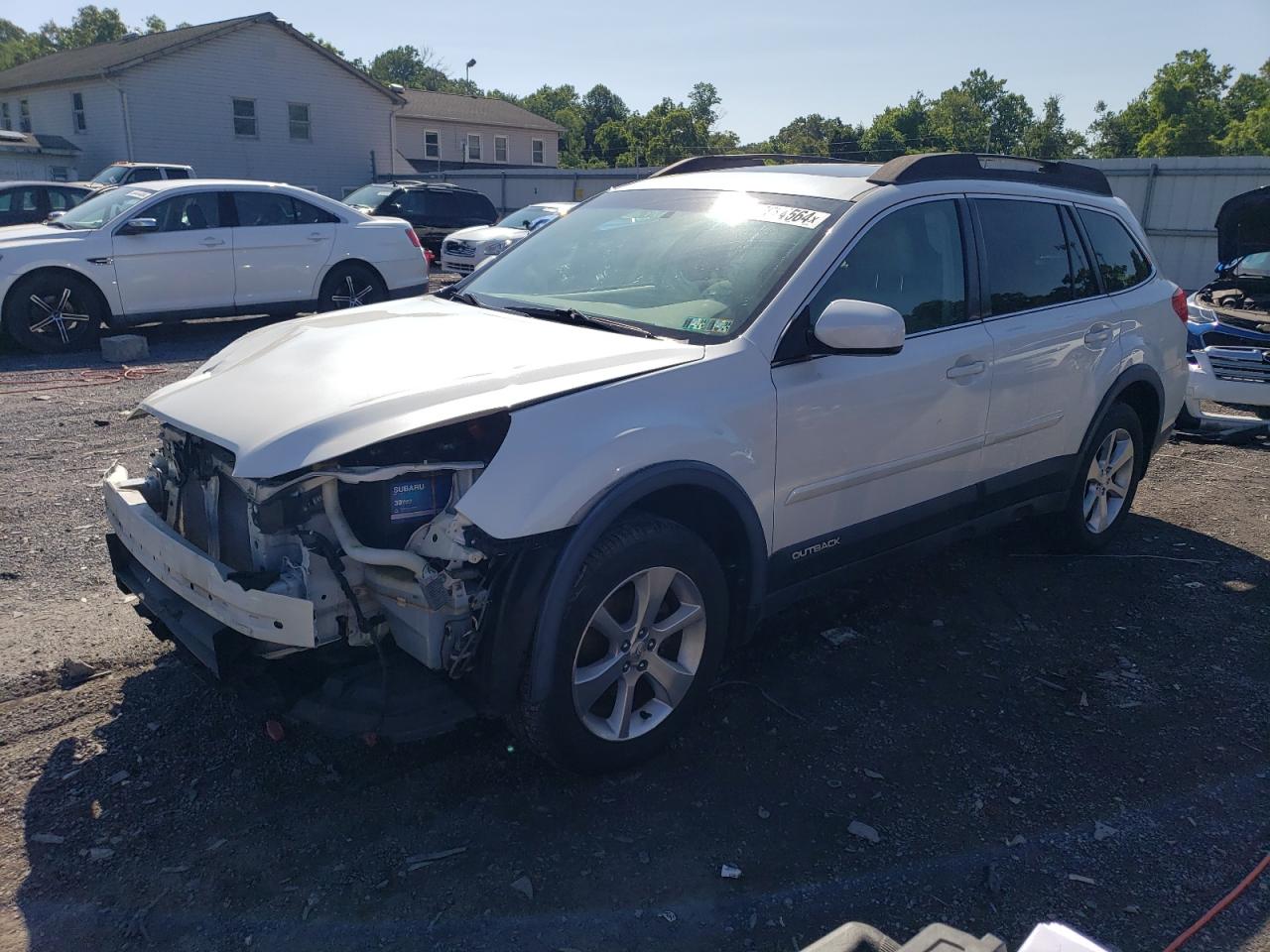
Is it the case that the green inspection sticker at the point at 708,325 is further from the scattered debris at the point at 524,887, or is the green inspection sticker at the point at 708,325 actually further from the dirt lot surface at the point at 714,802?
the scattered debris at the point at 524,887

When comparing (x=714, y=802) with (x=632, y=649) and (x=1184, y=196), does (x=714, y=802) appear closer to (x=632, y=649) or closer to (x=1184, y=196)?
(x=632, y=649)

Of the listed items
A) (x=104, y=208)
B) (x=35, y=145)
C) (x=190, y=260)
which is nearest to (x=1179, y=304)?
(x=190, y=260)

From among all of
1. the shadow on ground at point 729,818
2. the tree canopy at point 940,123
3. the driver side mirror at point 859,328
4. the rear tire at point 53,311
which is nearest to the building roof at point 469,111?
the tree canopy at point 940,123

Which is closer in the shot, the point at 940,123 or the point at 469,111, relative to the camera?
the point at 469,111

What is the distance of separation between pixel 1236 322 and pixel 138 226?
10610 millimetres

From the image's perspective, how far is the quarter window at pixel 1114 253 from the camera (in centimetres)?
523

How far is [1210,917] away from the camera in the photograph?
2.82m

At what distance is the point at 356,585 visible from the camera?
2.90m

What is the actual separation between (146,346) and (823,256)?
9.13 meters

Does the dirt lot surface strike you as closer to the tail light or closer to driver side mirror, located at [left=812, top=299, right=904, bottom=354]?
driver side mirror, located at [left=812, top=299, right=904, bottom=354]

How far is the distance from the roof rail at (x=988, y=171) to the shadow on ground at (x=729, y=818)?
2.05m

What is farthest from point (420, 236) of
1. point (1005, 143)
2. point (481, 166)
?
point (1005, 143)

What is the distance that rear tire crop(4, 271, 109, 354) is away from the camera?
10.1m

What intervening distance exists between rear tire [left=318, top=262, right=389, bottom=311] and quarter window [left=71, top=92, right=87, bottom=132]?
1007 inches
